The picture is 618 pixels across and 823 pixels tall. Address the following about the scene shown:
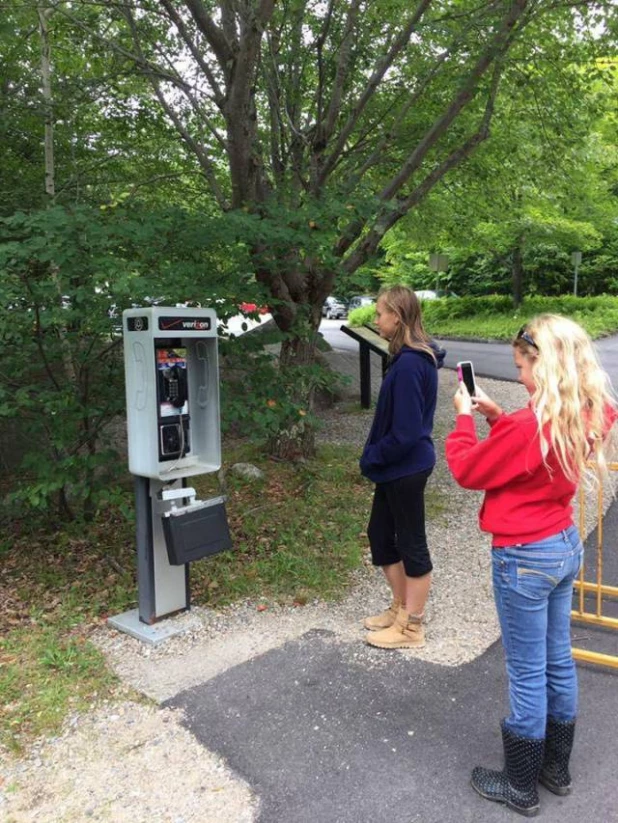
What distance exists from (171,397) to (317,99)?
474cm

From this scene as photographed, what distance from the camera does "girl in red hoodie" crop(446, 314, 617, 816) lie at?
2.28 metres

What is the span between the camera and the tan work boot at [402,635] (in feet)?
12.1

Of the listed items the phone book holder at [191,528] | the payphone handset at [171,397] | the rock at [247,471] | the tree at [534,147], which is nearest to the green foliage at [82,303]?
the payphone handset at [171,397]

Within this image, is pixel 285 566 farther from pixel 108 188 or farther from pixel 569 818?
pixel 108 188

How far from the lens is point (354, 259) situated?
6.65 metres

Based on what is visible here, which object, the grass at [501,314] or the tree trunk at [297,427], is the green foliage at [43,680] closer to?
the tree trunk at [297,427]

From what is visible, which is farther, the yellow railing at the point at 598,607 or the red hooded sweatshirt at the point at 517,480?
the yellow railing at the point at 598,607

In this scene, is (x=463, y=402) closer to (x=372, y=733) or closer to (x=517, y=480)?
(x=517, y=480)

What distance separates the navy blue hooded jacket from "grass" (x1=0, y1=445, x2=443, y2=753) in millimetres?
1343

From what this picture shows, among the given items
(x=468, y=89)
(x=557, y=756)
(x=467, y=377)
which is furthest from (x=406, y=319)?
(x=468, y=89)

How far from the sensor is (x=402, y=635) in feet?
12.3

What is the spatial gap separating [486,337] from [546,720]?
20.1 m

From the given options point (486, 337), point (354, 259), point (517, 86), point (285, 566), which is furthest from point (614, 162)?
point (285, 566)

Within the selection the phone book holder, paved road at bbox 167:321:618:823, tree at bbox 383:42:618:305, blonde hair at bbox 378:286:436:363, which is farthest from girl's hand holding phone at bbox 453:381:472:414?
tree at bbox 383:42:618:305
